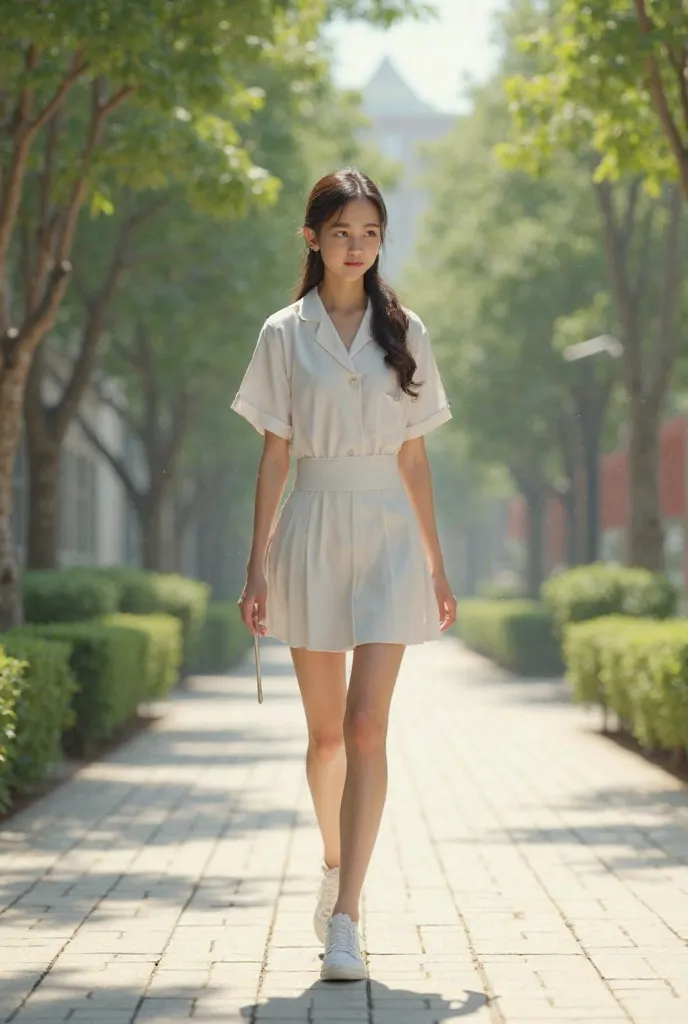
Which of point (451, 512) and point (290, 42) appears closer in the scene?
point (290, 42)

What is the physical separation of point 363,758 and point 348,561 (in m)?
0.58

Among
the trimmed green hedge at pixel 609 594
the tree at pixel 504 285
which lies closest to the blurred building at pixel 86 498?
the tree at pixel 504 285

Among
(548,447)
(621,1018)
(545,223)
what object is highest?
(545,223)

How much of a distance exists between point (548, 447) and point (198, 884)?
31905 millimetres

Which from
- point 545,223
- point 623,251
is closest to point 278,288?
point 623,251

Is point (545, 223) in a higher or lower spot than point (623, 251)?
higher

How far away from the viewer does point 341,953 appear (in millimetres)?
5863

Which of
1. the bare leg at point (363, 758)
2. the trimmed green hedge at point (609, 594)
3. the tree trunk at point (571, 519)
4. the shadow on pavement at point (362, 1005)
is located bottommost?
the shadow on pavement at point (362, 1005)

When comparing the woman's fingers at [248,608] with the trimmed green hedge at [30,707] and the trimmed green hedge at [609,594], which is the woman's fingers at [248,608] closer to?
the trimmed green hedge at [30,707]

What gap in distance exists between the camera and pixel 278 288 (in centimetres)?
2714

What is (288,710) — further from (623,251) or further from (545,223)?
(545,223)

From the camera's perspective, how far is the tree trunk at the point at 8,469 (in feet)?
45.4

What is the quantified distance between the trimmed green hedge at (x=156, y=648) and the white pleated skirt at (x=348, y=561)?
1080 cm

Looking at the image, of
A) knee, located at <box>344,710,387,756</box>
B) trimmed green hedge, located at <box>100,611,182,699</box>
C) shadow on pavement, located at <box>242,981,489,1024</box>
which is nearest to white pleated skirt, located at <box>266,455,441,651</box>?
knee, located at <box>344,710,387,756</box>
